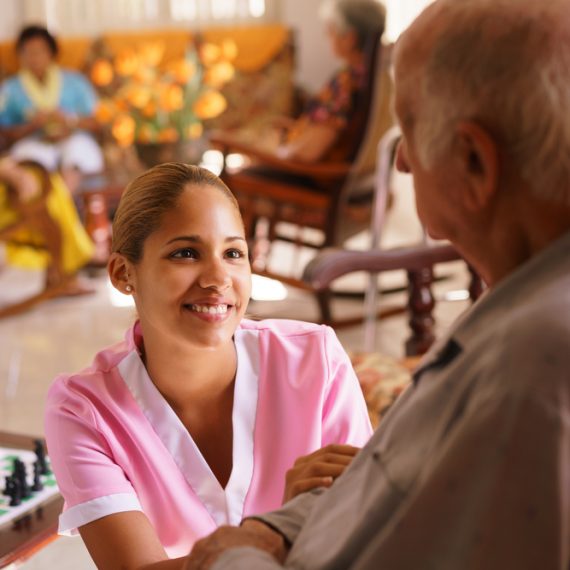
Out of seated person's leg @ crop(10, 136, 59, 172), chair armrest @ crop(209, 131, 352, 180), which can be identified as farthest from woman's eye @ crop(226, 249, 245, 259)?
seated person's leg @ crop(10, 136, 59, 172)

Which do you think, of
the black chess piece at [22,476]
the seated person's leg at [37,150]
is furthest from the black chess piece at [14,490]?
the seated person's leg at [37,150]

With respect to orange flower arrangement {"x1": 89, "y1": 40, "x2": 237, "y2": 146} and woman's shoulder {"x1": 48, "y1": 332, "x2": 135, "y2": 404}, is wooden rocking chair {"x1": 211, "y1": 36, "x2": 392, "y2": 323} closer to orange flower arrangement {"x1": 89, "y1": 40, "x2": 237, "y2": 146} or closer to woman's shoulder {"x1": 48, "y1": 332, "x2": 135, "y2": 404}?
orange flower arrangement {"x1": 89, "y1": 40, "x2": 237, "y2": 146}

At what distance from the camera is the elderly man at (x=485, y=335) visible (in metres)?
0.73

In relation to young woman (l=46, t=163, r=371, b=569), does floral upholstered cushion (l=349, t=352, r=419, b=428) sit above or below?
below

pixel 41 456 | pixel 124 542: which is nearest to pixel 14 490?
pixel 41 456

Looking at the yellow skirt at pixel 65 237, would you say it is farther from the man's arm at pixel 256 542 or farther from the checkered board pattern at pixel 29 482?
the man's arm at pixel 256 542

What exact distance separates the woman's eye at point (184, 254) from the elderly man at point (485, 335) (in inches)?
20.4

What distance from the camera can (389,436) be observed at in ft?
2.93

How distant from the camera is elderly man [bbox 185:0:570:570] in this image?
0.73 meters

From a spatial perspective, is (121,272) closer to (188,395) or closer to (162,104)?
(188,395)

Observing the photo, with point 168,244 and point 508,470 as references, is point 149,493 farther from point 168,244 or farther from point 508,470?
point 508,470

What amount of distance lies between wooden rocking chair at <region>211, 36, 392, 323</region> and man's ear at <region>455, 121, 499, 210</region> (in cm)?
336

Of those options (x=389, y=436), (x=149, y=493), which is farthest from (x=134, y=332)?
(x=389, y=436)

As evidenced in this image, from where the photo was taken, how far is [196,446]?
4.50 feet
